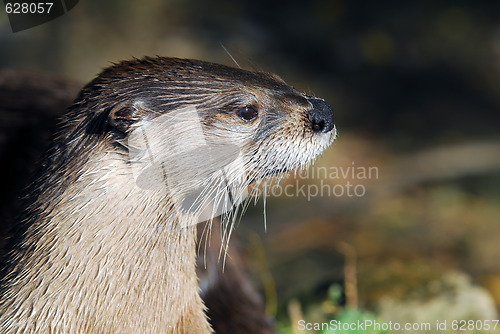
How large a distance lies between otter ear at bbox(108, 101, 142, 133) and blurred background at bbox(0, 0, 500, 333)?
1.31m

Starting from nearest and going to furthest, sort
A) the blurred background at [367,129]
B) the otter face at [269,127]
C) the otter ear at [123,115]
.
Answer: the otter ear at [123,115] < the otter face at [269,127] < the blurred background at [367,129]

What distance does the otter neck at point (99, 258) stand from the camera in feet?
5.36

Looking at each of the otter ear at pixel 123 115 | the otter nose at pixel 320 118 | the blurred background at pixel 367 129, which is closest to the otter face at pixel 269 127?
the otter nose at pixel 320 118

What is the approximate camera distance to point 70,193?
164cm

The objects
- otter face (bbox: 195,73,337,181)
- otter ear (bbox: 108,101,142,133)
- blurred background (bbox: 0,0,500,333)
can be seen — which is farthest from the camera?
blurred background (bbox: 0,0,500,333)

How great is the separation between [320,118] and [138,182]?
498mm

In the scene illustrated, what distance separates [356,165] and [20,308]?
2.96 meters

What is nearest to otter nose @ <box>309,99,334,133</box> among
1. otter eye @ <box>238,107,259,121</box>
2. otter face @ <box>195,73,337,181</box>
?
otter face @ <box>195,73,337,181</box>

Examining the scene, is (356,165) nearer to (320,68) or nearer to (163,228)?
(320,68)

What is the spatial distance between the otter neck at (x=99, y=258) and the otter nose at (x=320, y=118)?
1.36 ft

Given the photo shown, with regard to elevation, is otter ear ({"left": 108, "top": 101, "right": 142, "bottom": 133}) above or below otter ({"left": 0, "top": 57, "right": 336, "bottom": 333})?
above

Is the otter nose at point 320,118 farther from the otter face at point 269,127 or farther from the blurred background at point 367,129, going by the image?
the blurred background at point 367,129

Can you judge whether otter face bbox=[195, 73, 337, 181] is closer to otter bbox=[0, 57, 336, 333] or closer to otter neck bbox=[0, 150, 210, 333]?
otter bbox=[0, 57, 336, 333]

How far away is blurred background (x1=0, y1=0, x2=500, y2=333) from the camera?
2.96m
